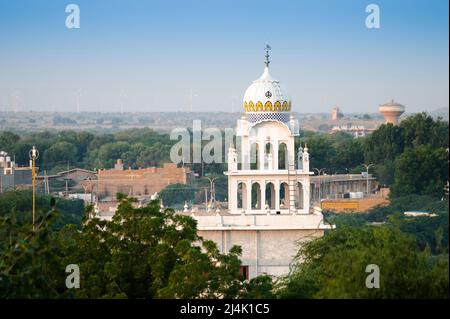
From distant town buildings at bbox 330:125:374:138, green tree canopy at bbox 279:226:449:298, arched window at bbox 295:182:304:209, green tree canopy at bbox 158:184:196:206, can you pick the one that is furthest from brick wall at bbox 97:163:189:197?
green tree canopy at bbox 279:226:449:298

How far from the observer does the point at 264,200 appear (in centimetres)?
3391

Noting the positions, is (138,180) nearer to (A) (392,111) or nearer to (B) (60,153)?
(B) (60,153)

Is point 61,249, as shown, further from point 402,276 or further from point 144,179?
point 144,179

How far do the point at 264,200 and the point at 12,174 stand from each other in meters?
44.5

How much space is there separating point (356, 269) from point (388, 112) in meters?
79.5

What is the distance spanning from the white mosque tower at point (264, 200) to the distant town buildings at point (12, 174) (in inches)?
1600

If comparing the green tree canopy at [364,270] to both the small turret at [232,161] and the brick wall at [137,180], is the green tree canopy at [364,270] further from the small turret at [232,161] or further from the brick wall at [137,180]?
the brick wall at [137,180]

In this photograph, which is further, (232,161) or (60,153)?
(60,153)

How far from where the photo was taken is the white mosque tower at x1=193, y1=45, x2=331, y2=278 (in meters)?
33.1

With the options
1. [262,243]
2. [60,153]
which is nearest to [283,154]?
[262,243]

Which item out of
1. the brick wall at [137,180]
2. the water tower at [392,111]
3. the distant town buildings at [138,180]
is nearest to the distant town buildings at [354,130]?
the water tower at [392,111]

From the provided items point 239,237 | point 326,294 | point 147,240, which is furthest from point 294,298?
point 239,237

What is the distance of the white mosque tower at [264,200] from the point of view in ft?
109

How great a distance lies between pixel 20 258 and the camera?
84.1 ft
